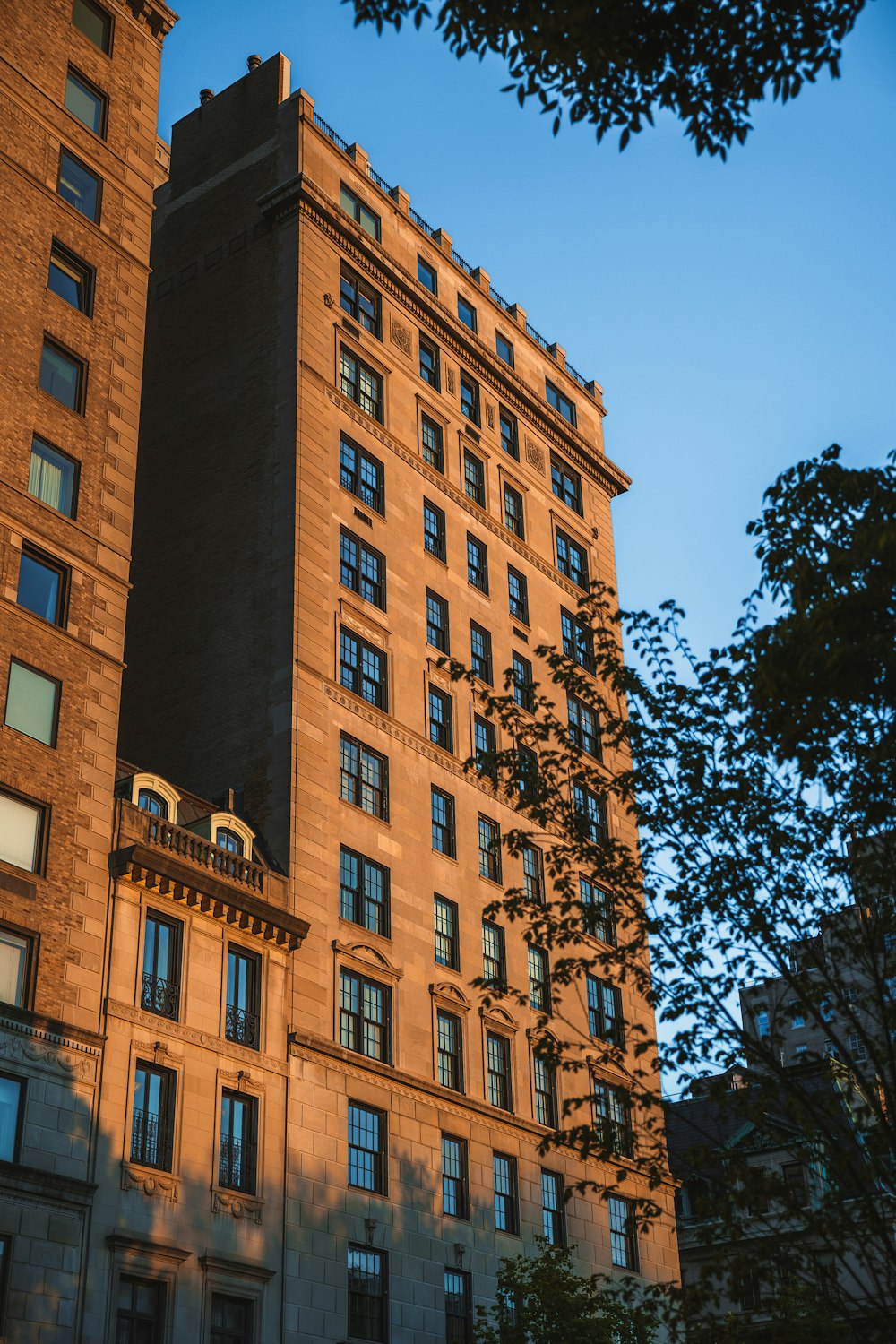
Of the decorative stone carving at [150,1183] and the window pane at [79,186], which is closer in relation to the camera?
the decorative stone carving at [150,1183]

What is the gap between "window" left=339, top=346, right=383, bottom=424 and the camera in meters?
53.4

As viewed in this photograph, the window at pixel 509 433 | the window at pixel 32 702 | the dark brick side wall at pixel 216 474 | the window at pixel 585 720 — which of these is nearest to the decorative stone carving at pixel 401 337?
the dark brick side wall at pixel 216 474

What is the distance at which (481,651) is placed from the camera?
55.7 metres

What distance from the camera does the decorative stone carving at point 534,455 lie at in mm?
64312

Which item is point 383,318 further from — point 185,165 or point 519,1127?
point 519,1127

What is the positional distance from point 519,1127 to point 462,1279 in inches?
226

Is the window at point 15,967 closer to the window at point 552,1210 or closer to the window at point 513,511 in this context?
the window at point 552,1210

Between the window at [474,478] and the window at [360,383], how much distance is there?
549 cm

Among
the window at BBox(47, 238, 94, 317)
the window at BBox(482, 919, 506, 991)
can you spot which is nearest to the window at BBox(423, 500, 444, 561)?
the window at BBox(482, 919, 506, 991)

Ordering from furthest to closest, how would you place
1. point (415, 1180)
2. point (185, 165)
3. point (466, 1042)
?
point (185, 165)
point (466, 1042)
point (415, 1180)

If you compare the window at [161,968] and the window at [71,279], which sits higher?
the window at [71,279]

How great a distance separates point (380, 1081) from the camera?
41969mm

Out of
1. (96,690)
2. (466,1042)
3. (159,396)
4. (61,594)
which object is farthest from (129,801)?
(159,396)

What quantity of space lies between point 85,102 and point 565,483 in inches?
1127
